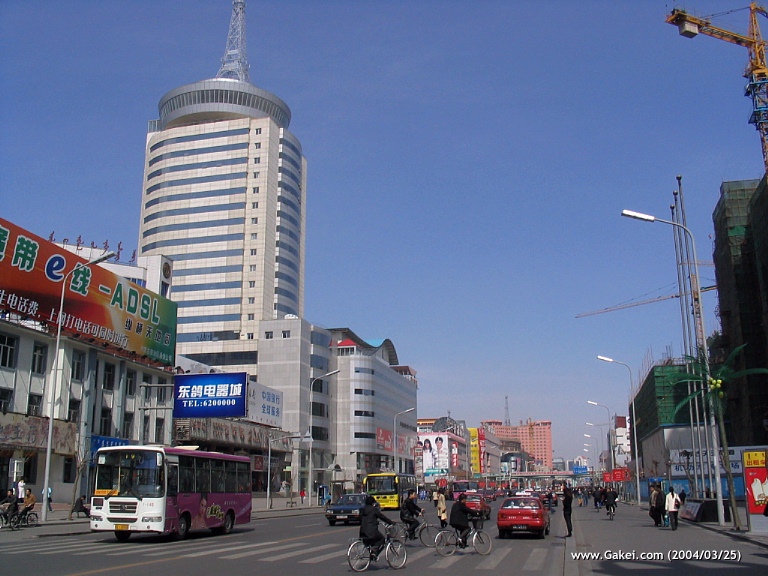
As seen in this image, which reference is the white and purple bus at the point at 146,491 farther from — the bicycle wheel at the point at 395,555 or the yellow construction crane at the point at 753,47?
the yellow construction crane at the point at 753,47

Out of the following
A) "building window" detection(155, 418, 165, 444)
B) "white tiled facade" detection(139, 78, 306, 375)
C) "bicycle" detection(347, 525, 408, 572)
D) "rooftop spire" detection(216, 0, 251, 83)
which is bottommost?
"bicycle" detection(347, 525, 408, 572)

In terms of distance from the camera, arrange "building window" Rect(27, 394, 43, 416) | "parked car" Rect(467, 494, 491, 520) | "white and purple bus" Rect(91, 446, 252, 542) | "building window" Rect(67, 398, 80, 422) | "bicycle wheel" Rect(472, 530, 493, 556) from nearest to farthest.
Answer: "bicycle wheel" Rect(472, 530, 493, 556) → "white and purple bus" Rect(91, 446, 252, 542) → "parked car" Rect(467, 494, 491, 520) → "building window" Rect(27, 394, 43, 416) → "building window" Rect(67, 398, 80, 422)

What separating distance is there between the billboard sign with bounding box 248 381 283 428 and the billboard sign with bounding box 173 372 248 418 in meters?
19.1

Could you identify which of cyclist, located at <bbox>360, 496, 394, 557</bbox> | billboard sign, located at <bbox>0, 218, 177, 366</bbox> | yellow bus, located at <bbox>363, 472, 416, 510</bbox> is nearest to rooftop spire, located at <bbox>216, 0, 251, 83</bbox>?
billboard sign, located at <bbox>0, 218, 177, 366</bbox>

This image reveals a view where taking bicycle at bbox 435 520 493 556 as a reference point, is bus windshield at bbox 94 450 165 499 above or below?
above

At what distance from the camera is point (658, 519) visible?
3116 cm

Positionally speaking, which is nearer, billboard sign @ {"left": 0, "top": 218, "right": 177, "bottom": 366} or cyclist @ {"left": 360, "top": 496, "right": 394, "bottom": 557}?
cyclist @ {"left": 360, "top": 496, "right": 394, "bottom": 557}

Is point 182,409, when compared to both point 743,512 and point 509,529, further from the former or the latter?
point 743,512

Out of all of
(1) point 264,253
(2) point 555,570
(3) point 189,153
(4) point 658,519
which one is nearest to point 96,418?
(4) point 658,519

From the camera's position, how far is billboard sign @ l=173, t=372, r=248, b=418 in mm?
50344

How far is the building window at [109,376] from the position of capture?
163ft

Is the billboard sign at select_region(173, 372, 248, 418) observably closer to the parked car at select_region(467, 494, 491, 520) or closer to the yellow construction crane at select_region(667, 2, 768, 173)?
the parked car at select_region(467, 494, 491, 520)

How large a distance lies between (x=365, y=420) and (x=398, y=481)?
204ft

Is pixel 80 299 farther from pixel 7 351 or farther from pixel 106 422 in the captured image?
pixel 106 422
